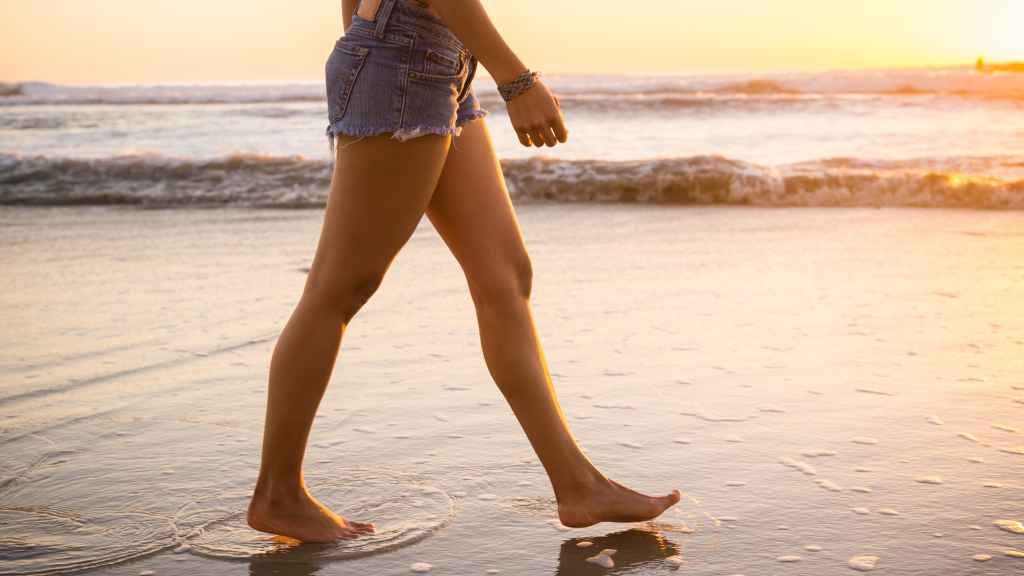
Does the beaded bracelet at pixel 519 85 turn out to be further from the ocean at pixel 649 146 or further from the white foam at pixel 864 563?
the ocean at pixel 649 146

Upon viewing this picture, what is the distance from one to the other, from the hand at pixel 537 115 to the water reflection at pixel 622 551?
0.87m

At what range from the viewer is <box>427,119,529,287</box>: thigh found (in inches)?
91.4

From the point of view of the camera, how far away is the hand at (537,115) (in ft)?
6.77

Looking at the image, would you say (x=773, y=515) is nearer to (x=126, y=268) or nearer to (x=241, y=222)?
(x=126, y=268)

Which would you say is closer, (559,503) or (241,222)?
(559,503)

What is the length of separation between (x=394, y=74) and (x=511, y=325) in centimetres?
60

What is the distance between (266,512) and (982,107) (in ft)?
79.4

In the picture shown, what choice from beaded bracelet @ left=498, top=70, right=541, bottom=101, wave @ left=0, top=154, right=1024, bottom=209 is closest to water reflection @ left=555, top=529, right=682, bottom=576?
beaded bracelet @ left=498, top=70, right=541, bottom=101

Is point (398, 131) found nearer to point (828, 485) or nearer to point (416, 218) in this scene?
point (416, 218)

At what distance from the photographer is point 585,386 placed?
3723mm

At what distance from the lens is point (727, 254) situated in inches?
256

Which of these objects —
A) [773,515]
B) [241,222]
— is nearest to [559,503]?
[773,515]

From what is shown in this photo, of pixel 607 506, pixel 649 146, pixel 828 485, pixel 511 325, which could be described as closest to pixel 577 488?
pixel 607 506

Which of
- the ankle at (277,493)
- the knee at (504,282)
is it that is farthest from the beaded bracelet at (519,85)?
the ankle at (277,493)
